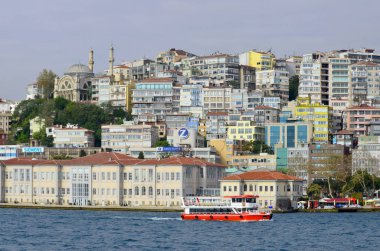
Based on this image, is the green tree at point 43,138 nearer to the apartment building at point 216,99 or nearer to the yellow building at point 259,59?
the apartment building at point 216,99

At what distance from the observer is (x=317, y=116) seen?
118 m

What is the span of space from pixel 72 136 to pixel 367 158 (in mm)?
31397

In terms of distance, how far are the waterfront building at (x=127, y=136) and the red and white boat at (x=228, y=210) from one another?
4057 cm

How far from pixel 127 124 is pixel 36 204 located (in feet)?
86.0

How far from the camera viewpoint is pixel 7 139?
129 m

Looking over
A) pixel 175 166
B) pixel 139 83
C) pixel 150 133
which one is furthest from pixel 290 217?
pixel 139 83

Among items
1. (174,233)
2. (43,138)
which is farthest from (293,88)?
(174,233)

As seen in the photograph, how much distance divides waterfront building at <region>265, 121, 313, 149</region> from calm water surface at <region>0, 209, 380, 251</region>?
3000 centimetres

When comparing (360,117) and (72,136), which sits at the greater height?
(360,117)

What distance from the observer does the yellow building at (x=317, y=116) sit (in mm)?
117250

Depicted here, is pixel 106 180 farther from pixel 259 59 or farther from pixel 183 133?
pixel 259 59

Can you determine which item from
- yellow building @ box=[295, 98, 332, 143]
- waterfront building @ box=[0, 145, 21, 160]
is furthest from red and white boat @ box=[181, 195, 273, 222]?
waterfront building @ box=[0, 145, 21, 160]

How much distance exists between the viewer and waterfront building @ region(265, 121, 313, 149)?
371ft

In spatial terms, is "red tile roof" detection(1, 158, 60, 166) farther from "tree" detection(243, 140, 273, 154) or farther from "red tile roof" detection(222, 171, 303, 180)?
"tree" detection(243, 140, 273, 154)
